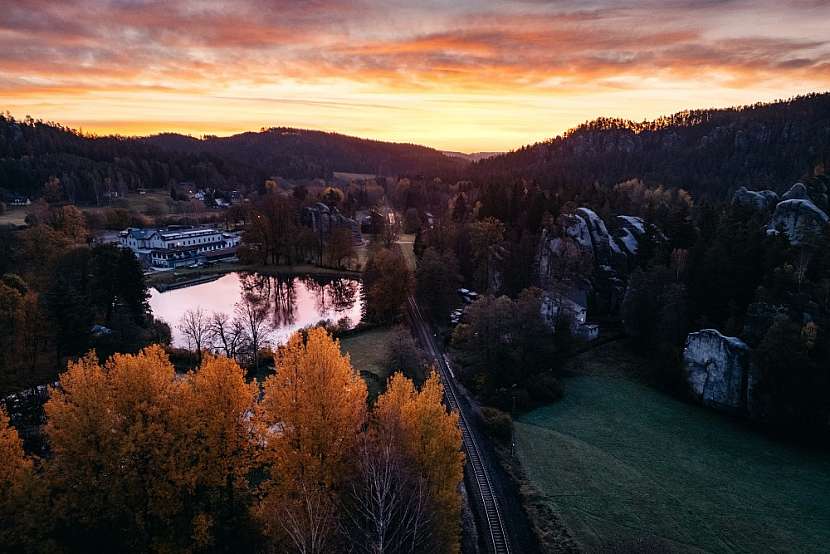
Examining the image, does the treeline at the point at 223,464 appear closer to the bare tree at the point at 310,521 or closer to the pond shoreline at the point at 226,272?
the bare tree at the point at 310,521

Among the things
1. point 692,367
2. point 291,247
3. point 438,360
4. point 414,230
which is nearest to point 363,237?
point 414,230

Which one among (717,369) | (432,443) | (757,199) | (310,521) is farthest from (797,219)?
(310,521)

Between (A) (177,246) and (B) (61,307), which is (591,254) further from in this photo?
(A) (177,246)

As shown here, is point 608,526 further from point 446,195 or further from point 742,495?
point 446,195

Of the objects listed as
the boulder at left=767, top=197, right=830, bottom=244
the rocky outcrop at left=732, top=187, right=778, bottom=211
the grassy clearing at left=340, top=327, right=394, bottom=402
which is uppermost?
the rocky outcrop at left=732, top=187, right=778, bottom=211

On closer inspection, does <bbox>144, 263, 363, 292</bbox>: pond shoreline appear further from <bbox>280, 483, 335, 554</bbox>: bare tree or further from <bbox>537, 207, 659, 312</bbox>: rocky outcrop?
<bbox>280, 483, 335, 554</bbox>: bare tree

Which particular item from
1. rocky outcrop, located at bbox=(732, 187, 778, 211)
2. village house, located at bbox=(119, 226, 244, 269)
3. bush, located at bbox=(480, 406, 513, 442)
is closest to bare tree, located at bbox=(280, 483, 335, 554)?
bush, located at bbox=(480, 406, 513, 442)
